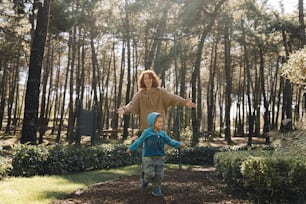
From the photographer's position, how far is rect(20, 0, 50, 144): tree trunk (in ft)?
32.0

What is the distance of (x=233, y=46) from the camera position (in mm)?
29906

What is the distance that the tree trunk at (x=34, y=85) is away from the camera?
9.75 metres

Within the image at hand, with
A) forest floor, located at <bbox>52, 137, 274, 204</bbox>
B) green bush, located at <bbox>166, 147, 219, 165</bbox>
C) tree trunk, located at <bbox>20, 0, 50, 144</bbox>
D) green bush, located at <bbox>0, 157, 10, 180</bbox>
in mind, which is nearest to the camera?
forest floor, located at <bbox>52, 137, 274, 204</bbox>

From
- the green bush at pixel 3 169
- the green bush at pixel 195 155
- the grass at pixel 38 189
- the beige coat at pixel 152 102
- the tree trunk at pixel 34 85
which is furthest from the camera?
the green bush at pixel 195 155

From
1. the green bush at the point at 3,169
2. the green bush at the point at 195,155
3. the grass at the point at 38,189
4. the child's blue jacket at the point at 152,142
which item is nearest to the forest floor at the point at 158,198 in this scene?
the grass at the point at 38,189

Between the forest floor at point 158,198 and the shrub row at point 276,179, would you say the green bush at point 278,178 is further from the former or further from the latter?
the forest floor at point 158,198

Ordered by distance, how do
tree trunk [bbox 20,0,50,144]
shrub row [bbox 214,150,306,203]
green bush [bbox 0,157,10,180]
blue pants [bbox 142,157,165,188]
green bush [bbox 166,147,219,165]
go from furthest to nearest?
green bush [bbox 166,147,219,165], tree trunk [bbox 20,0,50,144], green bush [bbox 0,157,10,180], blue pants [bbox 142,157,165,188], shrub row [bbox 214,150,306,203]

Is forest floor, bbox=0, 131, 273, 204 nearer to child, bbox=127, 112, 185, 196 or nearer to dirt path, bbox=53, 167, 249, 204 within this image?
dirt path, bbox=53, 167, 249, 204

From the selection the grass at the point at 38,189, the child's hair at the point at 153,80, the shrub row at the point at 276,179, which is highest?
the child's hair at the point at 153,80

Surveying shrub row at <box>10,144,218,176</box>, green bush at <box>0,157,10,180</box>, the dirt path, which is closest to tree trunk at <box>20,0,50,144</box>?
shrub row at <box>10,144,218,176</box>

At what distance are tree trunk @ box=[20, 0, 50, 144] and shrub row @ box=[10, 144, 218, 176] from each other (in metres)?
1.20

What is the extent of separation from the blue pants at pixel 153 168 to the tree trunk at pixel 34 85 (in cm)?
583

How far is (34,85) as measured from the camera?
32.3ft

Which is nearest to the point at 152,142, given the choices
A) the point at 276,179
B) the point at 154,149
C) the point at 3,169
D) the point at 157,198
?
the point at 154,149
